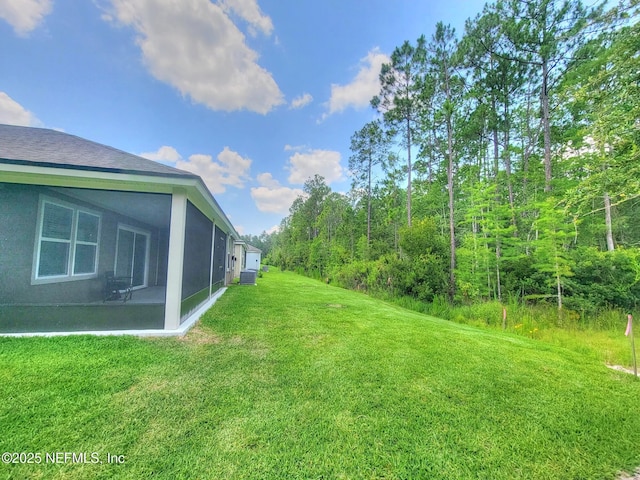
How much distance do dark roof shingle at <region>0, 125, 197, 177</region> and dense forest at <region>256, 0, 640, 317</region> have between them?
7.09 m

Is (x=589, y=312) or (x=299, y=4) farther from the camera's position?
(x=299, y=4)

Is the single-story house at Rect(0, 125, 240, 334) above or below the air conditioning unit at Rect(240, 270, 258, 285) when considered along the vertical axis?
above

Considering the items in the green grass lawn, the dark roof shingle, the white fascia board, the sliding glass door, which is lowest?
the green grass lawn

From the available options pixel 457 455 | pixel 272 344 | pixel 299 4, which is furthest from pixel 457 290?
pixel 299 4

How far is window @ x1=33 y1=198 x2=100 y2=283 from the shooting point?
455cm

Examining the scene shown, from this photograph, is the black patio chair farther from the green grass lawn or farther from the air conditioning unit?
the air conditioning unit

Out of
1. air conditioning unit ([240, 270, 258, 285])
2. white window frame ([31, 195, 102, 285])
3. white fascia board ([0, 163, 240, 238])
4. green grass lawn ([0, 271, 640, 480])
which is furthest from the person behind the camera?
air conditioning unit ([240, 270, 258, 285])

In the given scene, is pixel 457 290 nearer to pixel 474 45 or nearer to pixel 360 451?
pixel 360 451

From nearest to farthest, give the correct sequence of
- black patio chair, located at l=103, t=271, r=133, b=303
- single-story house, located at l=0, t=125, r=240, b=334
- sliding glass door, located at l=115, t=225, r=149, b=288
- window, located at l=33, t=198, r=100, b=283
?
single-story house, located at l=0, t=125, r=240, b=334, window, located at l=33, t=198, r=100, b=283, black patio chair, located at l=103, t=271, r=133, b=303, sliding glass door, located at l=115, t=225, r=149, b=288

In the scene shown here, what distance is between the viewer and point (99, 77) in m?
8.78

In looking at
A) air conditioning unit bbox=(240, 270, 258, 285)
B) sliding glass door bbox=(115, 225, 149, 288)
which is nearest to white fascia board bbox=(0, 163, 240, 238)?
sliding glass door bbox=(115, 225, 149, 288)

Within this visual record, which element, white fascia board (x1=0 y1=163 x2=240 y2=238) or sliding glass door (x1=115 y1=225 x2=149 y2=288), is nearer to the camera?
white fascia board (x1=0 y1=163 x2=240 y2=238)

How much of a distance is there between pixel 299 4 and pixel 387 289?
523 inches

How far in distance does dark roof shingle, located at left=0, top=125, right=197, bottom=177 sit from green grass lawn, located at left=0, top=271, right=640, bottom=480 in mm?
2743
